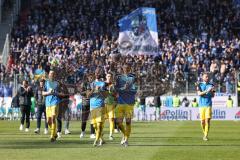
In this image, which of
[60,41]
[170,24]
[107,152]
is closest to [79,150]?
[107,152]

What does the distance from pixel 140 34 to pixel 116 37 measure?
19.0 metres

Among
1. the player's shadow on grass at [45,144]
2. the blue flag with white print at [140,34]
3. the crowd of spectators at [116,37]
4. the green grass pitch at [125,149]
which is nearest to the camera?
the green grass pitch at [125,149]

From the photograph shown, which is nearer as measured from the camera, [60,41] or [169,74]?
[169,74]

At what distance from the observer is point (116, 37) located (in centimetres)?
5897

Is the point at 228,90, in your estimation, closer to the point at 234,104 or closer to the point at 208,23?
the point at 234,104

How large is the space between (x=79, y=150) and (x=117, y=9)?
1627 inches

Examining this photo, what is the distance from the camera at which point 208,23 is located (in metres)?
61.3

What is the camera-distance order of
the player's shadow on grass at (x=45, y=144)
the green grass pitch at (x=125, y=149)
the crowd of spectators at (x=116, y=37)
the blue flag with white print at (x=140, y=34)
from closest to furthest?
the green grass pitch at (x=125, y=149)
the player's shadow on grass at (x=45, y=144)
the blue flag with white print at (x=140, y=34)
the crowd of spectators at (x=116, y=37)

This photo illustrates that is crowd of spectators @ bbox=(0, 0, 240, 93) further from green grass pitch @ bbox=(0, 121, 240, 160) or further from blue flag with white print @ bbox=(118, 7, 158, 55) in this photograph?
green grass pitch @ bbox=(0, 121, 240, 160)

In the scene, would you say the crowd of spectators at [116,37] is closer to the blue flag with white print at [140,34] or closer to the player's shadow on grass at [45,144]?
the blue flag with white print at [140,34]

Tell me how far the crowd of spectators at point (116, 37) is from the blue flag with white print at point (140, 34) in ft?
15.6

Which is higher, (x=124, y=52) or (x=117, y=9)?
(x=117, y=9)

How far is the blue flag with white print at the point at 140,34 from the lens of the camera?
3975cm

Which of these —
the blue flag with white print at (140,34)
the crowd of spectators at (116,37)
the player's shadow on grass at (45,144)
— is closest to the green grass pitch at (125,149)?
the player's shadow on grass at (45,144)
